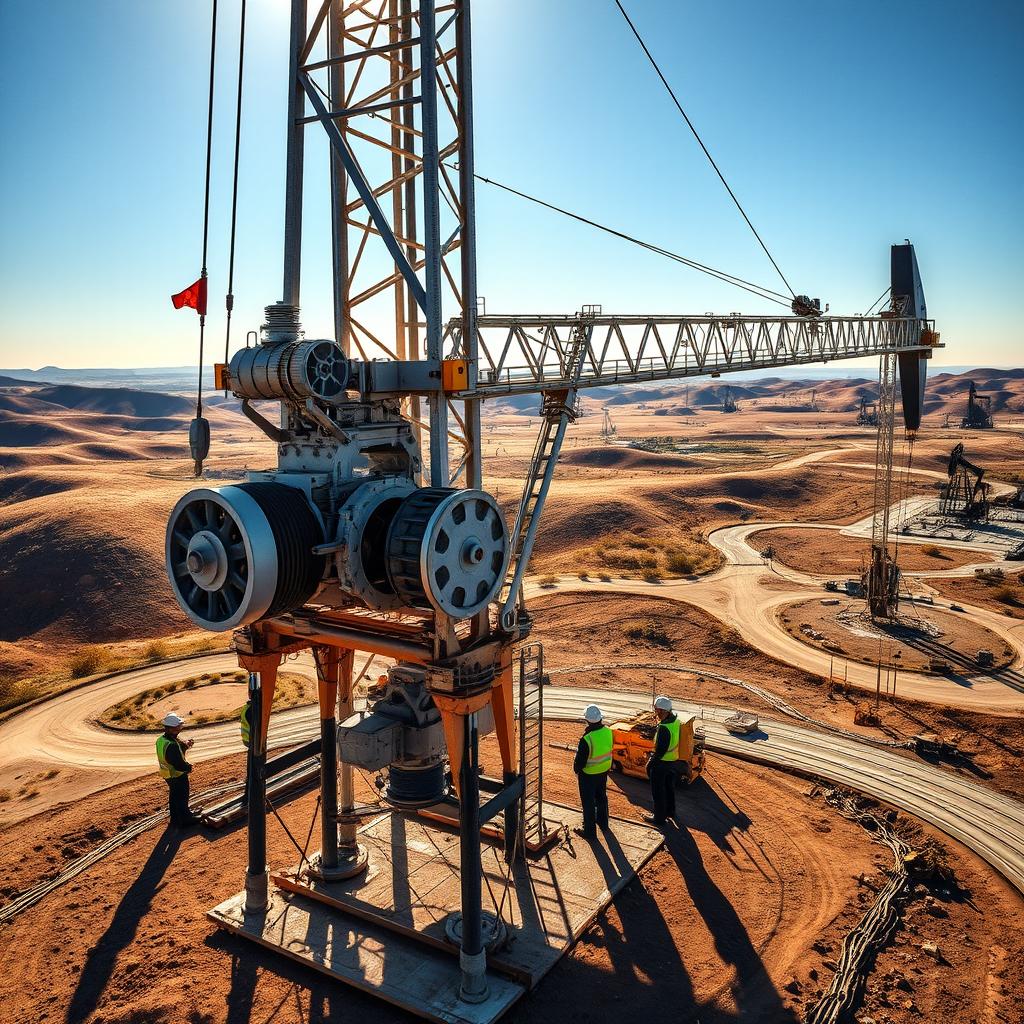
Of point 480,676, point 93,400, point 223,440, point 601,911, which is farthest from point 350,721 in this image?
point 93,400

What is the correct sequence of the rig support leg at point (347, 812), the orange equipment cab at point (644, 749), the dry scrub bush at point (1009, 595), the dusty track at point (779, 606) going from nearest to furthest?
the rig support leg at point (347, 812)
the orange equipment cab at point (644, 749)
the dusty track at point (779, 606)
the dry scrub bush at point (1009, 595)

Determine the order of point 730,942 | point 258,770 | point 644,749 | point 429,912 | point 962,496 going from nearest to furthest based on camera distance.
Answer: point 730,942
point 258,770
point 429,912
point 644,749
point 962,496

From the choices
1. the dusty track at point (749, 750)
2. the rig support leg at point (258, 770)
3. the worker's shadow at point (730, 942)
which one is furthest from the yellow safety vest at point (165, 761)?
the worker's shadow at point (730, 942)

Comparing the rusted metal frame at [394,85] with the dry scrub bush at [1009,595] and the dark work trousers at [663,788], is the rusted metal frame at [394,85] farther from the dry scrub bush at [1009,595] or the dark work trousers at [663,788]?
the dry scrub bush at [1009,595]

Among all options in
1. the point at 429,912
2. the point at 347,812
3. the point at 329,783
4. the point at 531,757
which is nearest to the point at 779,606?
the point at 531,757

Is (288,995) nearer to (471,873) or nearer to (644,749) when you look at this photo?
(471,873)

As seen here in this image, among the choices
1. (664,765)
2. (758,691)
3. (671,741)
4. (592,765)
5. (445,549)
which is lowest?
(758,691)
